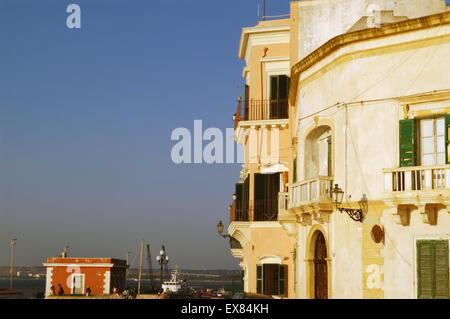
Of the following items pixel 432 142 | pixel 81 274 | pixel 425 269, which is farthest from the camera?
pixel 81 274

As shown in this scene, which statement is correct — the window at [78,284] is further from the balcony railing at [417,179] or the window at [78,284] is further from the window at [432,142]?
the window at [432,142]

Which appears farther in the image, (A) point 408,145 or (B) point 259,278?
(B) point 259,278

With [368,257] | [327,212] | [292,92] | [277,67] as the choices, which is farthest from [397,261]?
[277,67]

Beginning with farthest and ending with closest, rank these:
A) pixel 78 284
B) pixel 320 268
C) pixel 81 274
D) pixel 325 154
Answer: pixel 81 274 → pixel 78 284 → pixel 320 268 → pixel 325 154

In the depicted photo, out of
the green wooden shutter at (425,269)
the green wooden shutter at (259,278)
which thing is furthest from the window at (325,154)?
the green wooden shutter at (259,278)

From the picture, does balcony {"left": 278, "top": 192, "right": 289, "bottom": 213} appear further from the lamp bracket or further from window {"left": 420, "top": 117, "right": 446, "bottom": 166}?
window {"left": 420, "top": 117, "right": 446, "bottom": 166}

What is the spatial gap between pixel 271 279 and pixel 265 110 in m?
6.75

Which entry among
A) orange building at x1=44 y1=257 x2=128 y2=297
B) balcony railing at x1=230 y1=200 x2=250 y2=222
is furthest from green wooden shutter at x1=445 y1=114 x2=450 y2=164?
orange building at x1=44 y1=257 x2=128 y2=297

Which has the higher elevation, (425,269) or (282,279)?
(425,269)

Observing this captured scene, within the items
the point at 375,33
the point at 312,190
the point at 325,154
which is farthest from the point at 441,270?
the point at 375,33

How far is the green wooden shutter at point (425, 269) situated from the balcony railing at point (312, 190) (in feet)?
10.5

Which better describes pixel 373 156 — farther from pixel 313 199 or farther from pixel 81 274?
pixel 81 274

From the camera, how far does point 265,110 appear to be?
98.9ft
